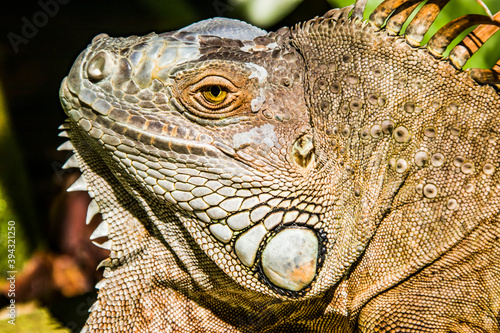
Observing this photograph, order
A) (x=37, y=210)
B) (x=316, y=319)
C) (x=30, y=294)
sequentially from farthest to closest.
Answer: (x=37, y=210) → (x=30, y=294) → (x=316, y=319)

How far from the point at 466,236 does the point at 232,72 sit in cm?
133

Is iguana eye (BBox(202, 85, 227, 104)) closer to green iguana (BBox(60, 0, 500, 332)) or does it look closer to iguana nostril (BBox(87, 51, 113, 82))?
green iguana (BBox(60, 0, 500, 332))

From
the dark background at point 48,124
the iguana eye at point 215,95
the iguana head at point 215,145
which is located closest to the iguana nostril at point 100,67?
the iguana head at point 215,145

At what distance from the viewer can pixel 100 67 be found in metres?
2.15

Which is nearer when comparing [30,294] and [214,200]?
[214,200]

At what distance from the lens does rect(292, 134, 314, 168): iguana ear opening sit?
221 centimetres

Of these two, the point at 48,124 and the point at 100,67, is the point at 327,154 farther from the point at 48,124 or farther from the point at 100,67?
the point at 48,124

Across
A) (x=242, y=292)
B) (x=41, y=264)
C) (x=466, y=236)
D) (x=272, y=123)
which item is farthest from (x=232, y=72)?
(x=41, y=264)

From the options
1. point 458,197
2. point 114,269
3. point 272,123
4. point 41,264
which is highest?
point 272,123

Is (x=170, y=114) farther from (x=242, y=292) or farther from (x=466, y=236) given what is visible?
(x=466, y=236)

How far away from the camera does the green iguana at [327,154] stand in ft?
7.07

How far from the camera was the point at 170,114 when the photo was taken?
217 centimetres

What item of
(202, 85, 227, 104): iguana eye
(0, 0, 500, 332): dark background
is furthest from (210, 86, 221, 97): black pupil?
(0, 0, 500, 332): dark background

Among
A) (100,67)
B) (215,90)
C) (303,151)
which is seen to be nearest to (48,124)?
(100,67)
